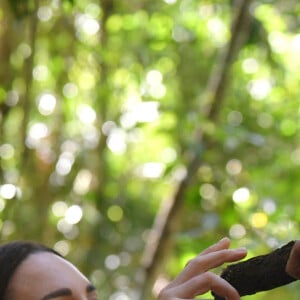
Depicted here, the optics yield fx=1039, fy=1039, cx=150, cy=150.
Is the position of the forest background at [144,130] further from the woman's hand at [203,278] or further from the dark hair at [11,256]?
the woman's hand at [203,278]

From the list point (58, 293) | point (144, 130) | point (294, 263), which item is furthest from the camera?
point (144, 130)

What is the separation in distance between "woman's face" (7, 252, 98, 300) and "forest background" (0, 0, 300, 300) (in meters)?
A: 2.20

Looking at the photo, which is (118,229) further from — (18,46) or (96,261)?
(18,46)

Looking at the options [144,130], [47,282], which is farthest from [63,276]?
[144,130]

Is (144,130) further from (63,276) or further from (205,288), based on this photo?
(205,288)

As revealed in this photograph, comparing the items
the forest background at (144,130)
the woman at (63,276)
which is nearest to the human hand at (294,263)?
the woman at (63,276)

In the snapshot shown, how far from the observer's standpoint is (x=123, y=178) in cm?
485

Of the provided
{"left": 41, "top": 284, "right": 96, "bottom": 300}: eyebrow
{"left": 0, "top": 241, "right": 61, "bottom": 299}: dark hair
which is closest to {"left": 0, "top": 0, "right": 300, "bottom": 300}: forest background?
{"left": 0, "top": 241, "right": 61, "bottom": 299}: dark hair

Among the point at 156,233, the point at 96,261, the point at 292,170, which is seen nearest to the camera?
the point at 156,233

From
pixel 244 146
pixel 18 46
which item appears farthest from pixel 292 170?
pixel 18 46

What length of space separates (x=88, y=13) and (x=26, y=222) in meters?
0.93

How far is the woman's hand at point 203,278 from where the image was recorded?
1.27 metres

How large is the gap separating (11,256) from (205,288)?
317mm

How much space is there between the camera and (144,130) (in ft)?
15.3
